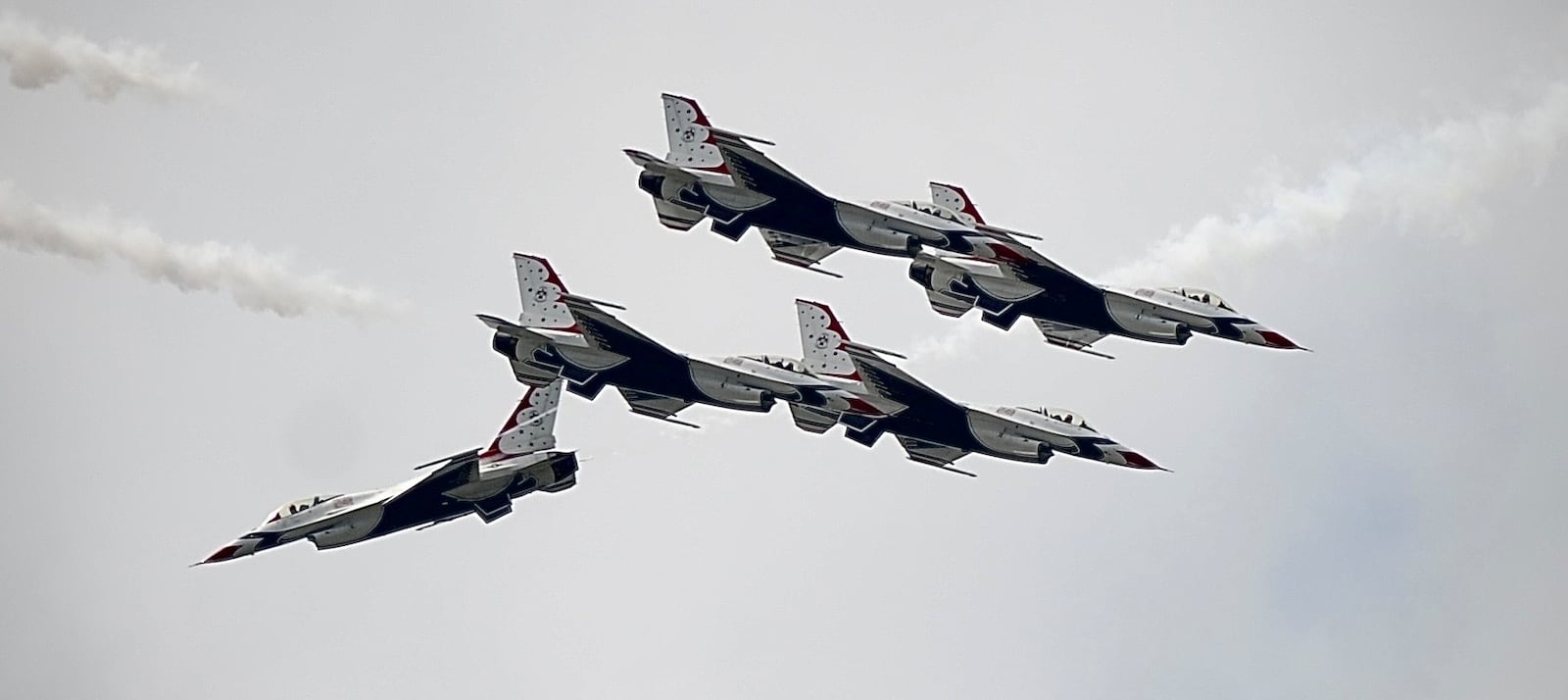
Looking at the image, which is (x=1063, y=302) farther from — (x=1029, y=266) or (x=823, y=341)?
(x=823, y=341)

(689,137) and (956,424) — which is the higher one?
(689,137)

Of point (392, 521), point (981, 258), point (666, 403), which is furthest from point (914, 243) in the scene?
point (392, 521)

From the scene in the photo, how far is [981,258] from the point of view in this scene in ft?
415

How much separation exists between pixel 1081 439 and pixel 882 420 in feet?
24.6

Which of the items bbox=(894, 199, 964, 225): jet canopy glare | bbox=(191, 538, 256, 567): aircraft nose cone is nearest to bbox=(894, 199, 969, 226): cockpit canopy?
bbox=(894, 199, 964, 225): jet canopy glare

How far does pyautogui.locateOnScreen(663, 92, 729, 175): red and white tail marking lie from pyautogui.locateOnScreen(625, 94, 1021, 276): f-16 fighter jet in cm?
4

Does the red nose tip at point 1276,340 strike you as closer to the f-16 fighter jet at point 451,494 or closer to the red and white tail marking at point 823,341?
the red and white tail marking at point 823,341

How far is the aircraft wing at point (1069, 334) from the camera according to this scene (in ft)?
418

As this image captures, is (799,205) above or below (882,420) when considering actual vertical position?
above

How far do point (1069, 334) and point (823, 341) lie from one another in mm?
9445

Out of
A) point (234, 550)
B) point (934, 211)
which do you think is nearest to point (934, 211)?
point (934, 211)

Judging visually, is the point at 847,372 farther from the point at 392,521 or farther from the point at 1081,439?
the point at 392,521

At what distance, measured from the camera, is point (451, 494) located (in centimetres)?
12344

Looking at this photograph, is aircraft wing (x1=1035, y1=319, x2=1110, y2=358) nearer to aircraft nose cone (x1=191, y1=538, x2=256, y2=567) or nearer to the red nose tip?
the red nose tip
